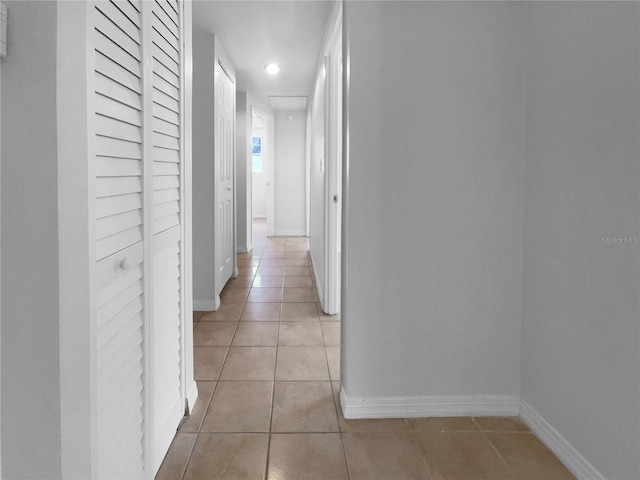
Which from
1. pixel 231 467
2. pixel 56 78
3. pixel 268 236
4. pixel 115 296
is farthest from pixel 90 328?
pixel 268 236

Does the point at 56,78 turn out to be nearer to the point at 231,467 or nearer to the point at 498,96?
the point at 231,467

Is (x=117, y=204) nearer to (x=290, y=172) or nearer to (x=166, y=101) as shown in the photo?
(x=166, y=101)

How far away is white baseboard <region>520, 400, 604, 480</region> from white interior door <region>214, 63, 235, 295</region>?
106 inches

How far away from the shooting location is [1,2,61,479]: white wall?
0.94 meters

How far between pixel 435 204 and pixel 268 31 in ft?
7.85

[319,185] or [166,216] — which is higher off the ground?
[319,185]

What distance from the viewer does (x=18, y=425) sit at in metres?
0.98

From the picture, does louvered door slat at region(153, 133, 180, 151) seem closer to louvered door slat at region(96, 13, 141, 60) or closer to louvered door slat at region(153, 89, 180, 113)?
louvered door slat at region(153, 89, 180, 113)

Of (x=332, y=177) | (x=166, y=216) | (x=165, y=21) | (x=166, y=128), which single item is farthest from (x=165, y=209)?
(x=332, y=177)

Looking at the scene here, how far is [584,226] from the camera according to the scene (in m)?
1.68

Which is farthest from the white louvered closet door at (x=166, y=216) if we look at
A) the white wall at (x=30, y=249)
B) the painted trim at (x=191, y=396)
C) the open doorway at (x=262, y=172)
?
the open doorway at (x=262, y=172)

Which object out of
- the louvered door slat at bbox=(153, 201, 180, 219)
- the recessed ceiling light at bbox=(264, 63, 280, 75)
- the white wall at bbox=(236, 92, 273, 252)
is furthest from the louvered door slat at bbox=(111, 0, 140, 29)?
the white wall at bbox=(236, 92, 273, 252)

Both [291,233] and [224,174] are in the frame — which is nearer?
[224,174]

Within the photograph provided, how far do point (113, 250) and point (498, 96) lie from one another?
1.63m
